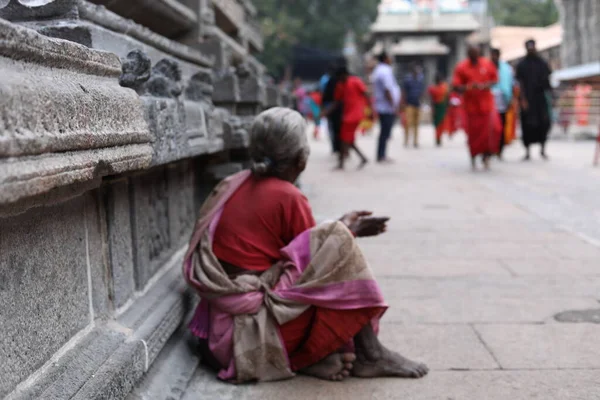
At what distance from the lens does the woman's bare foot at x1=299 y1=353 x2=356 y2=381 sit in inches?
109

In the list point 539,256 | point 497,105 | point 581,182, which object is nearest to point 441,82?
point 497,105

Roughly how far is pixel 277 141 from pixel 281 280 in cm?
53

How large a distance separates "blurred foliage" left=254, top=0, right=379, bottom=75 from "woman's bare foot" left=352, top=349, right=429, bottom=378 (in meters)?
30.1

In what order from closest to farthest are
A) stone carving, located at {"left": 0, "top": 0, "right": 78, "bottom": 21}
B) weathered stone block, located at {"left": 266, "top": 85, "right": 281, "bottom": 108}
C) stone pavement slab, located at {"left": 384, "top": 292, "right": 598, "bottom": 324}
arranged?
stone carving, located at {"left": 0, "top": 0, "right": 78, "bottom": 21}
stone pavement slab, located at {"left": 384, "top": 292, "right": 598, "bottom": 324}
weathered stone block, located at {"left": 266, "top": 85, "right": 281, "bottom": 108}

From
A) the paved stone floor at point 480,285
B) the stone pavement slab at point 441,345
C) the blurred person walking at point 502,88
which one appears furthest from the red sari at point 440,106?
the stone pavement slab at point 441,345

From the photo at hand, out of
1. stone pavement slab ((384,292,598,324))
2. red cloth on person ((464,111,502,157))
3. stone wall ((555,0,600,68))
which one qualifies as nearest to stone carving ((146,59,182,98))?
stone pavement slab ((384,292,598,324))

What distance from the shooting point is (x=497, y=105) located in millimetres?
11016

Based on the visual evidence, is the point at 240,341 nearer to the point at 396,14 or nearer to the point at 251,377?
the point at 251,377

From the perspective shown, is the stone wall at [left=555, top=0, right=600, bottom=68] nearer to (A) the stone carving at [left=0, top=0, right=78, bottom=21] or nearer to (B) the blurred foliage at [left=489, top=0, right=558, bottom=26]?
(A) the stone carving at [left=0, top=0, right=78, bottom=21]

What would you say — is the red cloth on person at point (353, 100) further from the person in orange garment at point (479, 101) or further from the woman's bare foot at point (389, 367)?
the woman's bare foot at point (389, 367)

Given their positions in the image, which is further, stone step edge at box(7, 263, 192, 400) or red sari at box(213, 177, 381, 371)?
red sari at box(213, 177, 381, 371)

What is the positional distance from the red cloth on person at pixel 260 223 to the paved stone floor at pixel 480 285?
1.57 ft

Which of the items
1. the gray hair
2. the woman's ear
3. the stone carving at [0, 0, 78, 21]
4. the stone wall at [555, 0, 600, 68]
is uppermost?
the stone wall at [555, 0, 600, 68]

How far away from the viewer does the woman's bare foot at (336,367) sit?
278 centimetres
